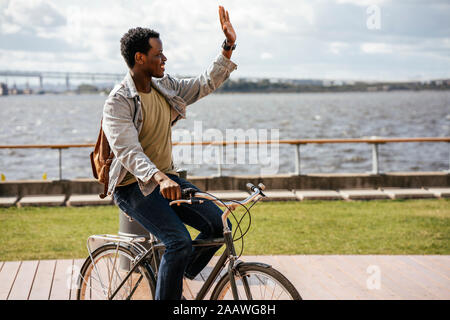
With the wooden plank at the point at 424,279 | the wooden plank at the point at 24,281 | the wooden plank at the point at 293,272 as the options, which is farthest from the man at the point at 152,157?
the wooden plank at the point at 424,279

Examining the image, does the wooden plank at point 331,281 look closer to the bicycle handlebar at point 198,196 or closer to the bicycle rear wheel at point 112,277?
the bicycle rear wheel at point 112,277

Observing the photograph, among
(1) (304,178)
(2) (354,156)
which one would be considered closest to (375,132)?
(2) (354,156)

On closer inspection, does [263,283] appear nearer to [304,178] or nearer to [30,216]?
[30,216]

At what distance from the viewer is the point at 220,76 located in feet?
13.1

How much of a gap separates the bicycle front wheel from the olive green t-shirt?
0.80 m

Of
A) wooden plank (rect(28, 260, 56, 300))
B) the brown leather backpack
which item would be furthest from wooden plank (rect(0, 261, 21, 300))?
the brown leather backpack

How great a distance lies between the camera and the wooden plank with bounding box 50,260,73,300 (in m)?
5.05

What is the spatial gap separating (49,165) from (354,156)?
710 inches

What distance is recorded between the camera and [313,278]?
554cm

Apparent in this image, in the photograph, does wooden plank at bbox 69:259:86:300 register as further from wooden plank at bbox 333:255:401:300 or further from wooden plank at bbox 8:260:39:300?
wooden plank at bbox 333:255:401:300

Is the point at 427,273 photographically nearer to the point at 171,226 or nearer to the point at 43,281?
the point at 171,226

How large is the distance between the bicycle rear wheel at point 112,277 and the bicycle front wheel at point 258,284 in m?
0.54
